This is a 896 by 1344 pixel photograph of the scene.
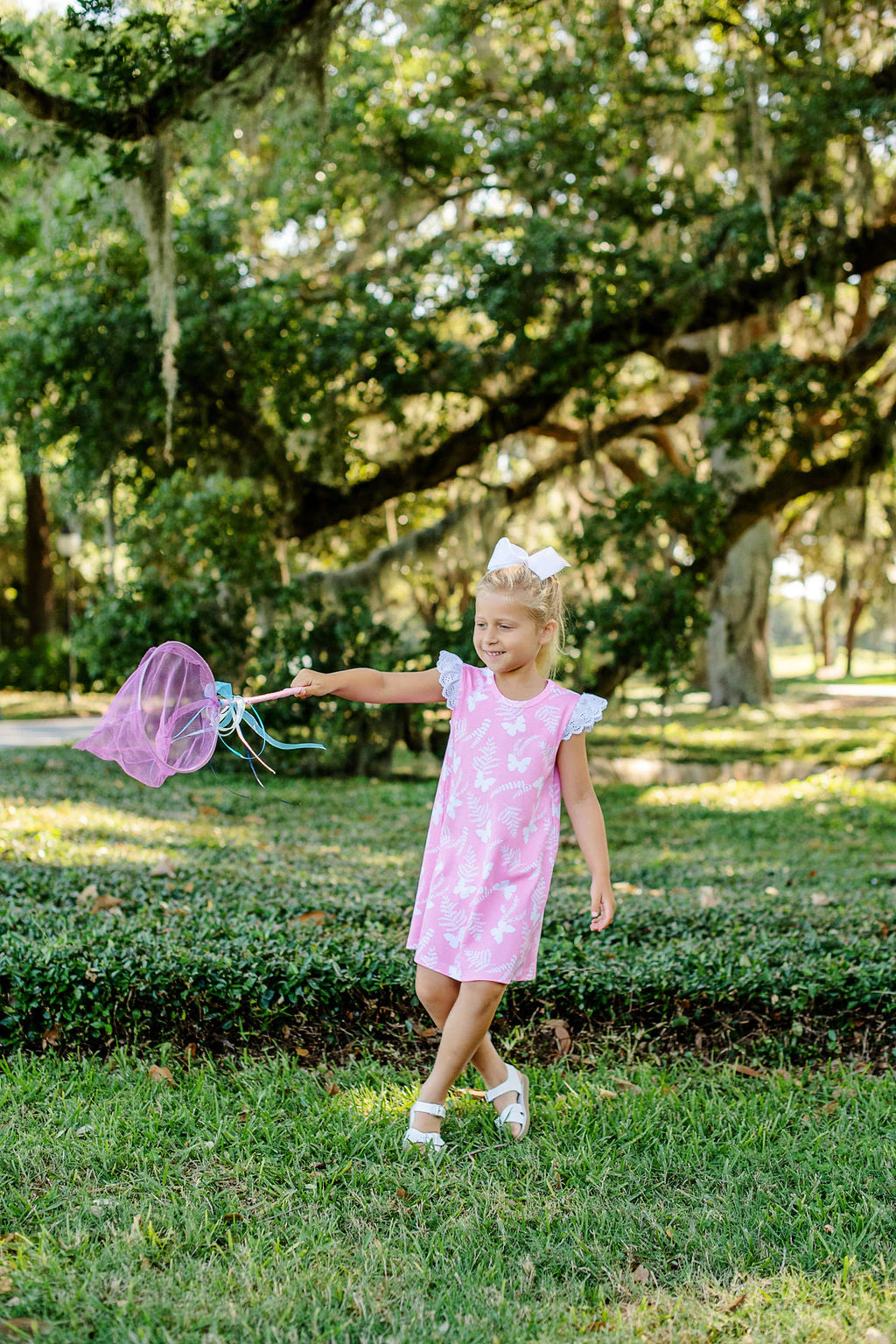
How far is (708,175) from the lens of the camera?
11539mm

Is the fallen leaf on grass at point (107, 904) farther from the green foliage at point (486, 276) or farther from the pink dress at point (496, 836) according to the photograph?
the green foliage at point (486, 276)

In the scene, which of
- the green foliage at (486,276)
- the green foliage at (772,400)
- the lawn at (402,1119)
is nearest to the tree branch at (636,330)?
the green foliage at (486,276)

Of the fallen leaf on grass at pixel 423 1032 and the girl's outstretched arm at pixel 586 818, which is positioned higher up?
the girl's outstretched arm at pixel 586 818

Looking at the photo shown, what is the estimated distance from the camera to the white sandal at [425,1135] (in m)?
2.83

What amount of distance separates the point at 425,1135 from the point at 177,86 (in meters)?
5.18

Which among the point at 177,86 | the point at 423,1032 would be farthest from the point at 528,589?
the point at 177,86

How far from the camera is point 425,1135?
286 centimetres

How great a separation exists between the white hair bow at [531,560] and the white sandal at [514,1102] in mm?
1410

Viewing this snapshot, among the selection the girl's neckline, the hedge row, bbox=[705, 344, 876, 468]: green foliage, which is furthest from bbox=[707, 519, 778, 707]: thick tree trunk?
the girl's neckline

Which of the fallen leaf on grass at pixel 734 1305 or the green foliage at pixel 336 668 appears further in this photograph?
the green foliage at pixel 336 668

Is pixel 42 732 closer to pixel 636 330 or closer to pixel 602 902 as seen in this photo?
pixel 636 330

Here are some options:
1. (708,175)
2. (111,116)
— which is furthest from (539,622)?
(708,175)

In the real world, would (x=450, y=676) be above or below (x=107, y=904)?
above

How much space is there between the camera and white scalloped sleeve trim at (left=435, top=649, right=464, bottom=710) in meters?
3.05
